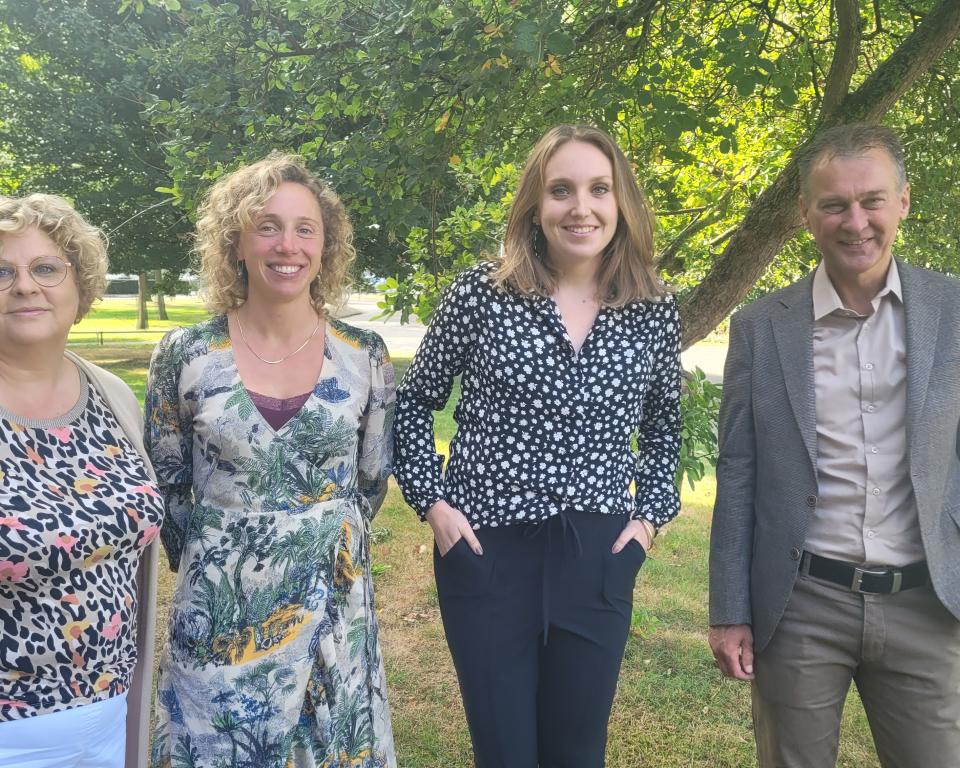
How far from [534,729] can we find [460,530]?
62 centimetres

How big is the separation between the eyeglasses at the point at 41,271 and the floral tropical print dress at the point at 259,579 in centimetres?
37

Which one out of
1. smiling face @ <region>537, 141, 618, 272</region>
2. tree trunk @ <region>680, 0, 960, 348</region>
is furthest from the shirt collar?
tree trunk @ <region>680, 0, 960, 348</region>

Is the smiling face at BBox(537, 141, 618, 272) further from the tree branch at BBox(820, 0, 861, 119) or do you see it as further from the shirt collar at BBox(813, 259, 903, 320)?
the tree branch at BBox(820, 0, 861, 119)

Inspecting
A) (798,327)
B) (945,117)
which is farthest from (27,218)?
(945,117)

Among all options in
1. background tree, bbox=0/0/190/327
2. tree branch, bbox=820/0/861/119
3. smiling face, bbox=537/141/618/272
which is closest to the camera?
smiling face, bbox=537/141/618/272

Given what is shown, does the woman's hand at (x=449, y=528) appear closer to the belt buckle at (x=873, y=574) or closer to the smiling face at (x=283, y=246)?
the smiling face at (x=283, y=246)

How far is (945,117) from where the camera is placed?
505cm

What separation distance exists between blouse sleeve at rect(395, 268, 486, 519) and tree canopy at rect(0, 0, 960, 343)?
40.4 inches

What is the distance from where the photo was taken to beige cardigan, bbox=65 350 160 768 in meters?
2.28

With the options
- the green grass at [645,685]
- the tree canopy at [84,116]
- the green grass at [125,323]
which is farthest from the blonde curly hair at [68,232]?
the green grass at [125,323]

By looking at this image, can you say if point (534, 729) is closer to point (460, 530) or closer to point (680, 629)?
point (460, 530)

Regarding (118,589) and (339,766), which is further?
(339,766)

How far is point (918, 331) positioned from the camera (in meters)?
2.27

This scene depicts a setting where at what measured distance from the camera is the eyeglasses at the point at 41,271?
6.70ft
